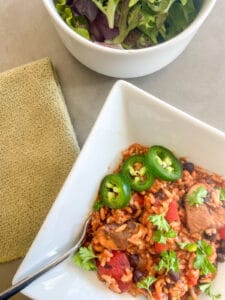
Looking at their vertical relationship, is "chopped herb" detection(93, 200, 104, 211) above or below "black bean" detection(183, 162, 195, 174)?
below

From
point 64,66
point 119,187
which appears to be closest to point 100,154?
point 119,187

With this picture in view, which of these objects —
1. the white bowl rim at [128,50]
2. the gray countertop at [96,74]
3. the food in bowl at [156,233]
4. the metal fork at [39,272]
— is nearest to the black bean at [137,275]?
the food in bowl at [156,233]

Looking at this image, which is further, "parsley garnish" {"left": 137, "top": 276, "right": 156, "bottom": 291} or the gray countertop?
the gray countertop

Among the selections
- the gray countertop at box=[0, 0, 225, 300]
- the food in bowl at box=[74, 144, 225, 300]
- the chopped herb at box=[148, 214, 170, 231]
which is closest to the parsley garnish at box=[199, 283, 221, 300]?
the food in bowl at box=[74, 144, 225, 300]

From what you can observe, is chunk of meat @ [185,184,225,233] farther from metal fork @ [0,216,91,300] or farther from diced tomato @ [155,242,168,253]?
metal fork @ [0,216,91,300]

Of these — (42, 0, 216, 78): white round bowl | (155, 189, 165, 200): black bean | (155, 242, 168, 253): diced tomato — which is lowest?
(155, 242, 168, 253): diced tomato

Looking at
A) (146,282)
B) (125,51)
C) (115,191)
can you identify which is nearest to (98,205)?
(115,191)

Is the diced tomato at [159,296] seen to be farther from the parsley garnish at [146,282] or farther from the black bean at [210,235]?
the black bean at [210,235]

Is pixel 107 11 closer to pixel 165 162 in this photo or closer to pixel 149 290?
pixel 165 162
